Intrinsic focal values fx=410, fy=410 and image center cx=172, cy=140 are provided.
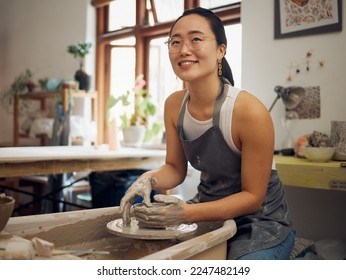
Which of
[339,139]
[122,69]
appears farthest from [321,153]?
[122,69]

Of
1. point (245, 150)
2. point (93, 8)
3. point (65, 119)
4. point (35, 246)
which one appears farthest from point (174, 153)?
point (93, 8)

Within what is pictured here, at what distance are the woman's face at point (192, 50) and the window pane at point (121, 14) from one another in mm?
2390

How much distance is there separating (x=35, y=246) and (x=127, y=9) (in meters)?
3.03

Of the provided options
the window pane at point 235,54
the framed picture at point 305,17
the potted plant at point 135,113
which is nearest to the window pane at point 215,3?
the window pane at point 235,54

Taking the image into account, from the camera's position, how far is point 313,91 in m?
2.08

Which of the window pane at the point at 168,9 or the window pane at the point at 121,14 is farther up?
the window pane at the point at 121,14

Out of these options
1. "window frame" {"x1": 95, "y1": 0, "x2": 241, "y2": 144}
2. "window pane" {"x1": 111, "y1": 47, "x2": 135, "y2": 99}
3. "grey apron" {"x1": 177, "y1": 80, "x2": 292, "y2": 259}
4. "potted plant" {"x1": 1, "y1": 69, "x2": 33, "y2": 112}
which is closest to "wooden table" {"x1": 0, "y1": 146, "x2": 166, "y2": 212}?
"grey apron" {"x1": 177, "y1": 80, "x2": 292, "y2": 259}

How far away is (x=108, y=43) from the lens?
11.7ft

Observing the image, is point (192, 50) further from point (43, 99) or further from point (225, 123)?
point (43, 99)

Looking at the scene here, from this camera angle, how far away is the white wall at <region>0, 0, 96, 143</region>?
3379 millimetres

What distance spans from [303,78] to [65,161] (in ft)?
4.14

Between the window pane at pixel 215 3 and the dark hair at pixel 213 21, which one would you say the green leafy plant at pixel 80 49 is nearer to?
the window pane at pixel 215 3

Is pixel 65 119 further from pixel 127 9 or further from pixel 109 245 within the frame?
pixel 109 245

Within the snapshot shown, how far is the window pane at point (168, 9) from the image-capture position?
9.59 feet
